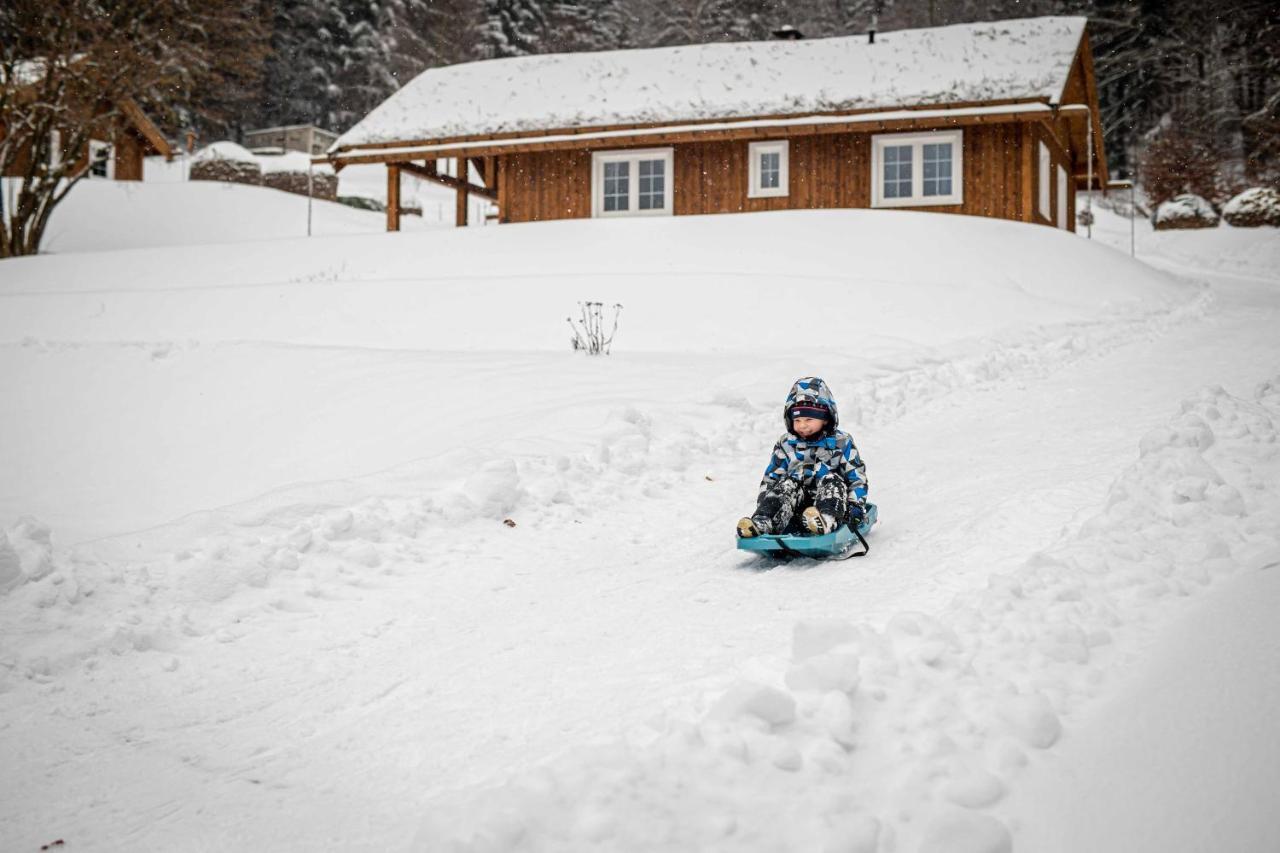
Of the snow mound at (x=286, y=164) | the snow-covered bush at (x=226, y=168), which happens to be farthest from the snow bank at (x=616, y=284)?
the snow-covered bush at (x=226, y=168)

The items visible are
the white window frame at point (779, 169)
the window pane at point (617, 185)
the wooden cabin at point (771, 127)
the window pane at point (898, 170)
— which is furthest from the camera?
the window pane at point (617, 185)

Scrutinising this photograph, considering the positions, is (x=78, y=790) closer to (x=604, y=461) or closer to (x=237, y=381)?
(x=604, y=461)

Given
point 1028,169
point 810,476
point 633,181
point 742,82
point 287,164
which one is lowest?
point 810,476

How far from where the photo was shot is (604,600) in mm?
4770

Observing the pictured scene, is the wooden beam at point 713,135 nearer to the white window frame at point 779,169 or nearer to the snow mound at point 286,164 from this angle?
the white window frame at point 779,169

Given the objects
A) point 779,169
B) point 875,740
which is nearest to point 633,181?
point 779,169

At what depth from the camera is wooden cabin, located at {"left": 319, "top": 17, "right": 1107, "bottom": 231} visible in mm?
20078

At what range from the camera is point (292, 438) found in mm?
8266

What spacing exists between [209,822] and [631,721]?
135cm

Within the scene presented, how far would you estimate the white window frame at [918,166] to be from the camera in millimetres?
20688

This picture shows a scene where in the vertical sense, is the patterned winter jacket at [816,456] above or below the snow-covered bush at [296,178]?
below

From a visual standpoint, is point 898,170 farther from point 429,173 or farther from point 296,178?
point 296,178

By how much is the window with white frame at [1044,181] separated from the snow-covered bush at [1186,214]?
1468cm

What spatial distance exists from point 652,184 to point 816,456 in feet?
60.9
